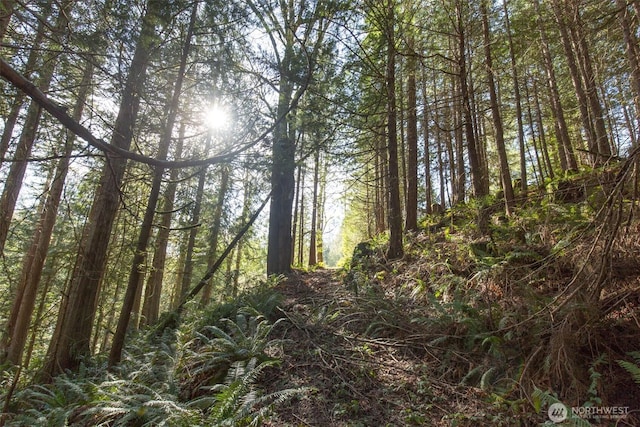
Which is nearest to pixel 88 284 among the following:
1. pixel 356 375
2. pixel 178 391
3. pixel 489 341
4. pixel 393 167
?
pixel 178 391

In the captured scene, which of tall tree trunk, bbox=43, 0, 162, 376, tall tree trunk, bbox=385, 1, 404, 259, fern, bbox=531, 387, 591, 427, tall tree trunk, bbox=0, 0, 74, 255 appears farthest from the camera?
tall tree trunk, bbox=385, 1, 404, 259

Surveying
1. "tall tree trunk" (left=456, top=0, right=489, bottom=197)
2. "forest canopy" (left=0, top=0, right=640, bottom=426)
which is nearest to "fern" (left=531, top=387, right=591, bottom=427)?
"forest canopy" (left=0, top=0, right=640, bottom=426)

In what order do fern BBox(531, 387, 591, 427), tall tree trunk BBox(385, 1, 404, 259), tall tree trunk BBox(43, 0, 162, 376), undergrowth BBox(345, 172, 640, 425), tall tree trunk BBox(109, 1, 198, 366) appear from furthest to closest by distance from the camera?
tall tree trunk BBox(385, 1, 404, 259), tall tree trunk BBox(43, 0, 162, 376), tall tree trunk BBox(109, 1, 198, 366), undergrowth BBox(345, 172, 640, 425), fern BBox(531, 387, 591, 427)

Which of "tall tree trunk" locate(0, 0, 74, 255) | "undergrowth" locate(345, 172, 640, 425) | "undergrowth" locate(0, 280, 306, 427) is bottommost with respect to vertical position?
"undergrowth" locate(0, 280, 306, 427)

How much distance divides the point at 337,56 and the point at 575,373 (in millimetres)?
5508

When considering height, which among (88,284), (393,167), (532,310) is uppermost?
(393,167)

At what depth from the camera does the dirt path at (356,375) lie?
2672 millimetres

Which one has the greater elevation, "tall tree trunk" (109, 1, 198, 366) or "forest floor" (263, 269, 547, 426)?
"tall tree trunk" (109, 1, 198, 366)

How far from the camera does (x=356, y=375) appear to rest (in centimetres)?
329

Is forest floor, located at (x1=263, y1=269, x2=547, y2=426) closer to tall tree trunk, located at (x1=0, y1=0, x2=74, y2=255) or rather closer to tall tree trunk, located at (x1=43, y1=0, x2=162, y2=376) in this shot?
tall tree trunk, located at (x1=0, y1=0, x2=74, y2=255)

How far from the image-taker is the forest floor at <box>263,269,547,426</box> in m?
2.60

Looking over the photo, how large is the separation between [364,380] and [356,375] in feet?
0.36

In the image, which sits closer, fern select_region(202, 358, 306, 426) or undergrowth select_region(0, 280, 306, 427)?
fern select_region(202, 358, 306, 426)

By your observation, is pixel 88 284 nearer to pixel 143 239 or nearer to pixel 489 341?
pixel 143 239
